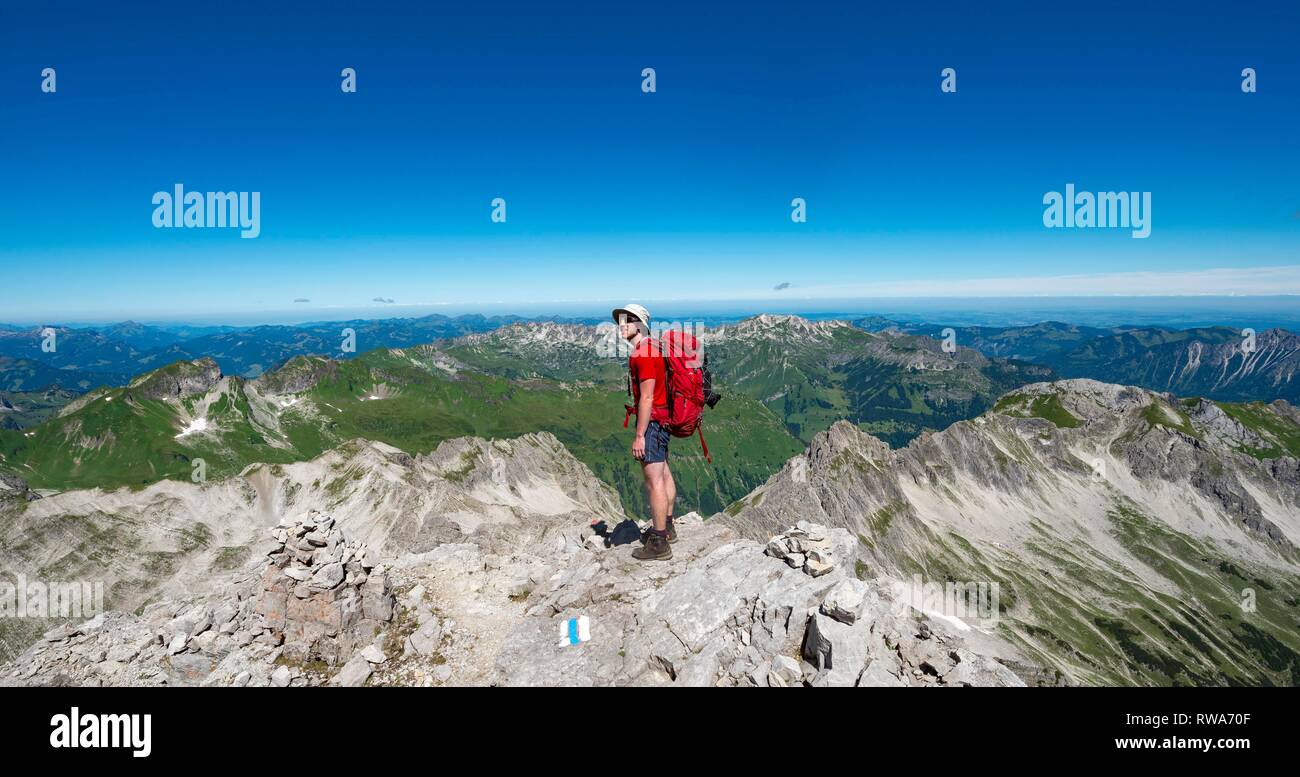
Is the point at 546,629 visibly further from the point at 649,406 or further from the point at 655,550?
the point at 649,406

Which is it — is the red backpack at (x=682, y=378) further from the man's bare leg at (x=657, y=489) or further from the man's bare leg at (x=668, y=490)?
the man's bare leg at (x=668, y=490)

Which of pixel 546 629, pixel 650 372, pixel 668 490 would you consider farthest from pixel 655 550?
pixel 650 372

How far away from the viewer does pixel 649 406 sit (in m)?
13.9

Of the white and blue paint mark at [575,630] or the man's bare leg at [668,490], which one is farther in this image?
the man's bare leg at [668,490]

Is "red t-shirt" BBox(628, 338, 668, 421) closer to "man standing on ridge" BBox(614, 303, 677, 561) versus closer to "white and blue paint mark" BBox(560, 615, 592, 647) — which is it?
"man standing on ridge" BBox(614, 303, 677, 561)

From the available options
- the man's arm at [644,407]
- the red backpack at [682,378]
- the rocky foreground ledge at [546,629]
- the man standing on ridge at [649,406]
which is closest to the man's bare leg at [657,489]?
the man standing on ridge at [649,406]

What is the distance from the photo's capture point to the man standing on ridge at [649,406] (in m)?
13.7

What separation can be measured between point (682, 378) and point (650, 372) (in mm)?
1091

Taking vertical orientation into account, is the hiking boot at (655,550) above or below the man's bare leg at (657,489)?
below

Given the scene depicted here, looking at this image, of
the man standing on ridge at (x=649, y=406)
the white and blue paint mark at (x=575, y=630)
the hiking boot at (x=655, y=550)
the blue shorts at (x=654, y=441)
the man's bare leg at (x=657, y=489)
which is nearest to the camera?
the man standing on ridge at (x=649, y=406)

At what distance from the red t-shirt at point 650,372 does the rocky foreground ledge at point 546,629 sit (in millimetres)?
A: 5101

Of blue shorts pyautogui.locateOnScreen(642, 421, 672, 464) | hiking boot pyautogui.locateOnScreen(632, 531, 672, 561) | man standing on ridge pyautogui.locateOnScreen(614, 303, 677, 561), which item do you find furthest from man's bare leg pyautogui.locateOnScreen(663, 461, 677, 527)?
hiking boot pyautogui.locateOnScreen(632, 531, 672, 561)
